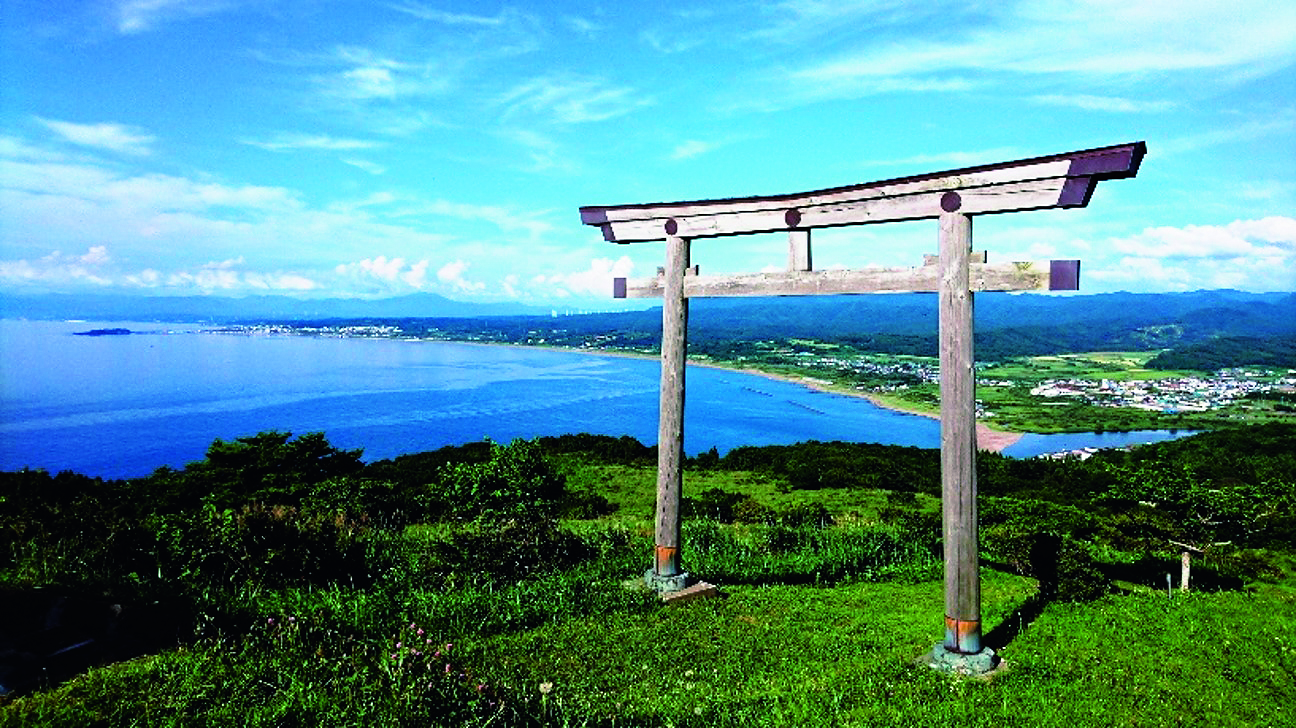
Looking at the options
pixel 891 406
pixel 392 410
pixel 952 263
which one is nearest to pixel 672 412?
pixel 952 263

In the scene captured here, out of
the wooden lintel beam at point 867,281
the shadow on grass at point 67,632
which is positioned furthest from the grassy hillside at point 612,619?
the wooden lintel beam at point 867,281

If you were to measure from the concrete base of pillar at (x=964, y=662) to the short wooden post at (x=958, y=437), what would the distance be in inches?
2.0

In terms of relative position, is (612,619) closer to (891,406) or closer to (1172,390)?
(891,406)

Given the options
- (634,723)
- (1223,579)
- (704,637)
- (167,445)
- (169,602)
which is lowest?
(167,445)

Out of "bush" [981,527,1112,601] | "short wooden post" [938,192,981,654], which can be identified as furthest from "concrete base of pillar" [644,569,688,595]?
"bush" [981,527,1112,601]

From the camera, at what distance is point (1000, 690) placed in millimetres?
5125

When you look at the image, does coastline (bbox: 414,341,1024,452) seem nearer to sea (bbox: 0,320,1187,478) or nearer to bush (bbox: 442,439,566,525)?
sea (bbox: 0,320,1187,478)

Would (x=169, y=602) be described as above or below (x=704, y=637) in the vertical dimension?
above

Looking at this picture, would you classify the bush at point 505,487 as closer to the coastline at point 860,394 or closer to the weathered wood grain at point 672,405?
the weathered wood grain at point 672,405

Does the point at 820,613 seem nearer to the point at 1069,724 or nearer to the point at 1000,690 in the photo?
the point at 1000,690

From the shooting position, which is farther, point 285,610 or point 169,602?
point 285,610

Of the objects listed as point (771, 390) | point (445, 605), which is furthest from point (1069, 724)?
point (771, 390)

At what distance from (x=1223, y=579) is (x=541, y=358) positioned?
156 m

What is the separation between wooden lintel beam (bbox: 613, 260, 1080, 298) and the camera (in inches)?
205
